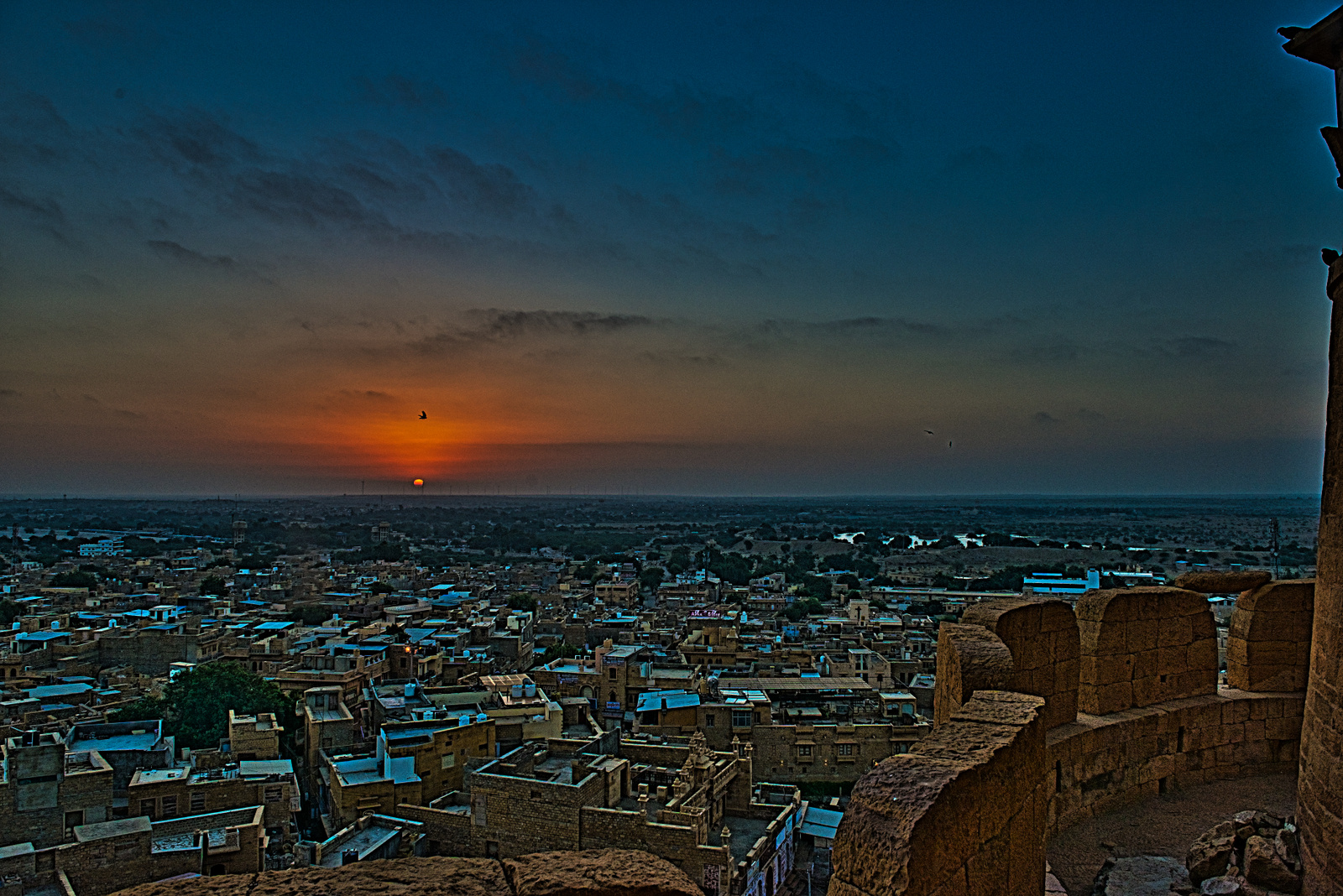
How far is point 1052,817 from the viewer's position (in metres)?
5.79

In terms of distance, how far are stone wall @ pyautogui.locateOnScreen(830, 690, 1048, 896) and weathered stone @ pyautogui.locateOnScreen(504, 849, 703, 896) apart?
0.65 metres

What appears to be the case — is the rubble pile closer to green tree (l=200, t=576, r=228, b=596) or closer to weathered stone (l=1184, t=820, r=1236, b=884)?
weathered stone (l=1184, t=820, r=1236, b=884)

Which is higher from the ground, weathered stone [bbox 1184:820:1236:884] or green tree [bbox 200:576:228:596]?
weathered stone [bbox 1184:820:1236:884]

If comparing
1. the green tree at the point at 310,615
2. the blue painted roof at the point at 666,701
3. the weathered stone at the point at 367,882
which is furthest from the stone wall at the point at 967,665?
the green tree at the point at 310,615

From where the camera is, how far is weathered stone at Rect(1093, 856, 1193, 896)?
4.82 meters

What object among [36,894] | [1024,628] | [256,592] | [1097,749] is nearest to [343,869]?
[1024,628]

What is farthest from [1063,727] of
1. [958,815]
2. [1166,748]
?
[958,815]

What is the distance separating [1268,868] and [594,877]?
3342 mm

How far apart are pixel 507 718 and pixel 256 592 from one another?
139 ft

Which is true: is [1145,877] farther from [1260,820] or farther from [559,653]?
[559,653]

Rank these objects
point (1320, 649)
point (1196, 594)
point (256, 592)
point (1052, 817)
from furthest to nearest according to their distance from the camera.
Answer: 1. point (256, 592)
2. point (1196, 594)
3. point (1052, 817)
4. point (1320, 649)

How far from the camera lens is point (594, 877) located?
2.87m

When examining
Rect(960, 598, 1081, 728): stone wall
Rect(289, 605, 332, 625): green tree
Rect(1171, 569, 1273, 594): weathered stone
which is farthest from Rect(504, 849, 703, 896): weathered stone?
Rect(289, 605, 332, 625): green tree

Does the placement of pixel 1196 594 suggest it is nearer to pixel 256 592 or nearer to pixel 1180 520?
pixel 256 592
